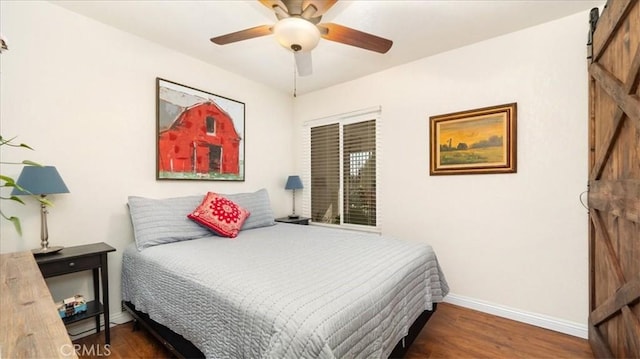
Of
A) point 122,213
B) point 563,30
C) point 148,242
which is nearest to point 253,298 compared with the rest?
point 148,242

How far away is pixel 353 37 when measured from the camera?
1871 millimetres

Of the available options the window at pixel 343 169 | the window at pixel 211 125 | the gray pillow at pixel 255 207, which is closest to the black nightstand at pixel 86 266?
the gray pillow at pixel 255 207

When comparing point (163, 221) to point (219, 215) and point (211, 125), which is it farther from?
point (211, 125)

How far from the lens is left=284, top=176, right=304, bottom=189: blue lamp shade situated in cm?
385

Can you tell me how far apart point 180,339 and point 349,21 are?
2.58 metres

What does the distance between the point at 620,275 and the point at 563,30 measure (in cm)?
190

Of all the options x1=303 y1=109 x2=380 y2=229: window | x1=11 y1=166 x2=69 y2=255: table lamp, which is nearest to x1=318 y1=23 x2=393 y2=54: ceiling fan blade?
x1=303 y1=109 x2=380 y2=229: window

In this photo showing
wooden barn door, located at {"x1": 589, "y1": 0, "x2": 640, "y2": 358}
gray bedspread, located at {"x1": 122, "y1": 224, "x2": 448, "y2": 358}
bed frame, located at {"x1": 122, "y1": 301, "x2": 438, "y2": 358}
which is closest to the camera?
gray bedspread, located at {"x1": 122, "y1": 224, "x2": 448, "y2": 358}

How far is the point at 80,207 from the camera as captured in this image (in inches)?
87.6

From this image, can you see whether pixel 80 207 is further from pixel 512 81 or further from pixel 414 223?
pixel 512 81

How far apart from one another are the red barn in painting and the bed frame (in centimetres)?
136

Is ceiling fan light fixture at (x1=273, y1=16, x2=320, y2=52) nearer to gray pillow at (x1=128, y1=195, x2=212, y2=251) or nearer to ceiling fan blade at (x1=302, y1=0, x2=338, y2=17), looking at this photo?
ceiling fan blade at (x1=302, y1=0, x2=338, y2=17)

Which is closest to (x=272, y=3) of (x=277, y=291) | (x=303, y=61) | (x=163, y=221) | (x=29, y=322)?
(x=303, y=61)

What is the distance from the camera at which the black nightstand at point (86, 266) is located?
1.80m
